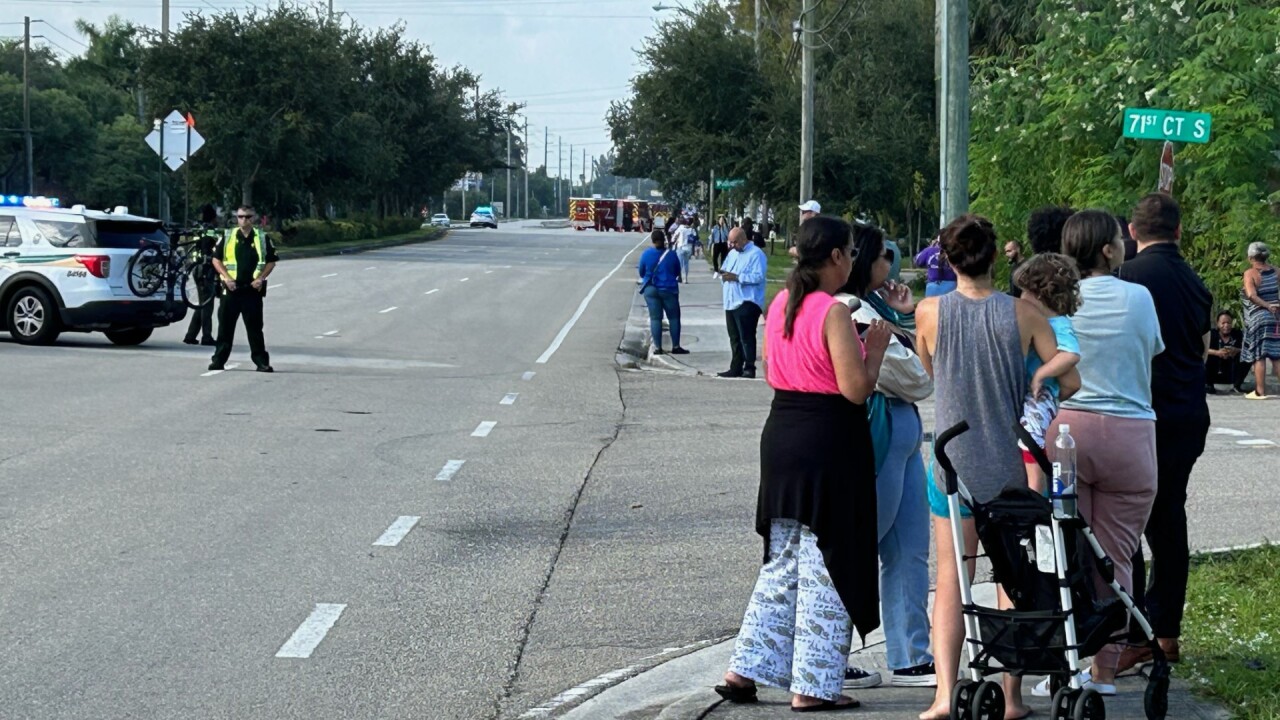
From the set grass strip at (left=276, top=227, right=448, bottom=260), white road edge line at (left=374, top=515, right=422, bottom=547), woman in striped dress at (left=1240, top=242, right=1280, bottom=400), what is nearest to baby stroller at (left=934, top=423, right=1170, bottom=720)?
white road edge line at (left=374, top=515, right=422, bottom=547)

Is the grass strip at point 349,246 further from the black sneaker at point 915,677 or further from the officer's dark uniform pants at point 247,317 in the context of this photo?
the black sneaker at point 915,677

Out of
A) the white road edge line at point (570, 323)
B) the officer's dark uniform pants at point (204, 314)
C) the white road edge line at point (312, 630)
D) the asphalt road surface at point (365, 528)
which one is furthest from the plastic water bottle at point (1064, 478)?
the officer's dark uniform pants at point (204, 314)

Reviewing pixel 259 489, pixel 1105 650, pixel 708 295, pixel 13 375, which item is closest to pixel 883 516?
pixel 1105 650

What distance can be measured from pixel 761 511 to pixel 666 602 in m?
2.24

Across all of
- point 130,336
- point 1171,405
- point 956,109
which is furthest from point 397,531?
point 130,336

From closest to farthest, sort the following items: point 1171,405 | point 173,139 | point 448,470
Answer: point 1171,405 < point 448,470 < point 173,139

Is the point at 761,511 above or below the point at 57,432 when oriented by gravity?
above

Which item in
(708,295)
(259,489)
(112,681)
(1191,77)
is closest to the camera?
(112,681)

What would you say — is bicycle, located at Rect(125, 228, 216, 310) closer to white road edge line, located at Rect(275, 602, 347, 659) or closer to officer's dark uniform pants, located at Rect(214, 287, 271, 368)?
officer's dark uniform pants, located at Rect(214, 287, 271, 368)

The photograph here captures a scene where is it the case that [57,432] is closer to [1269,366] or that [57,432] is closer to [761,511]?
[761,511]

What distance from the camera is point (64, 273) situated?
2094 cm

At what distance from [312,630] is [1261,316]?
1338 cm

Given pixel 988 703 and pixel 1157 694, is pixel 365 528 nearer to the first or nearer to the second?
pixel 988 703

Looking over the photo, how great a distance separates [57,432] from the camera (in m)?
13.4
